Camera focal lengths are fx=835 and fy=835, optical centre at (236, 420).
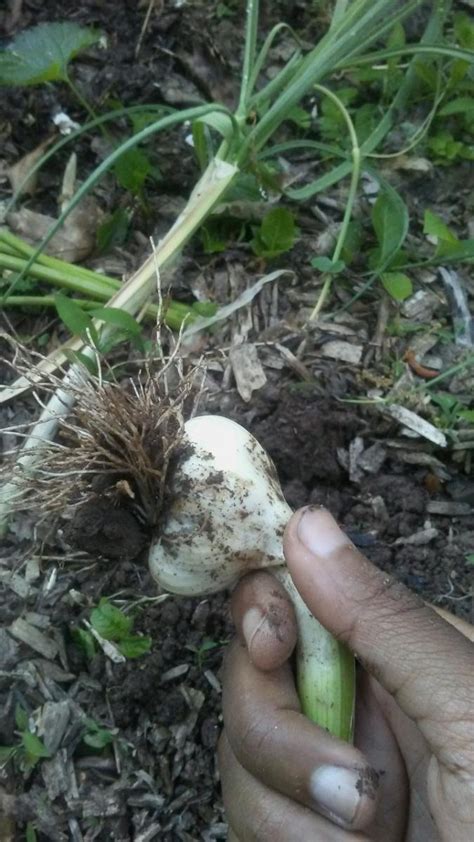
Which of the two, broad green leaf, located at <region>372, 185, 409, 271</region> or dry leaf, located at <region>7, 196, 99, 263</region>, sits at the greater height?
dry leaf, located at <region>7, 196, 99, 263</region>

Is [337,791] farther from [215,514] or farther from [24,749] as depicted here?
[24,749]

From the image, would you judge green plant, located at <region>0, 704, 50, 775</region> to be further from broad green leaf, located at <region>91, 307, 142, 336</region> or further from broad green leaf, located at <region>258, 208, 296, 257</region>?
broad green leaf, located at <region>258, 208, 296, 257</region>

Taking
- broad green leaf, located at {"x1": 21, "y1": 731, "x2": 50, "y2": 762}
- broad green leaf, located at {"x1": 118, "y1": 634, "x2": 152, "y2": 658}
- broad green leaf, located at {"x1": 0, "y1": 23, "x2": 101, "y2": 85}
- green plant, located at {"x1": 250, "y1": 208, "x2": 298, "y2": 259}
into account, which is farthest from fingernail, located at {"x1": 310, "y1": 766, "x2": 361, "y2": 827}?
broad green leaf, located at {"x1": 0, "y1": 23, "x2": 101, "y2": 85}

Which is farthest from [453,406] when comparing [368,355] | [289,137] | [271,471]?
[289,137]

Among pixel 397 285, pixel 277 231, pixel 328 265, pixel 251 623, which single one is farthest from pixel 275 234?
pixel 251 623

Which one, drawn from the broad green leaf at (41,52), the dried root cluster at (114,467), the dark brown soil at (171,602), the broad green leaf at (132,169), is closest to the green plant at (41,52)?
the broad green leaf at (41,52)

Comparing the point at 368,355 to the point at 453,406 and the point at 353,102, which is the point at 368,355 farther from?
the point at 353,102

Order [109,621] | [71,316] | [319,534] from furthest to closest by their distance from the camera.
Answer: [71,316], [109,621], [319,534]
